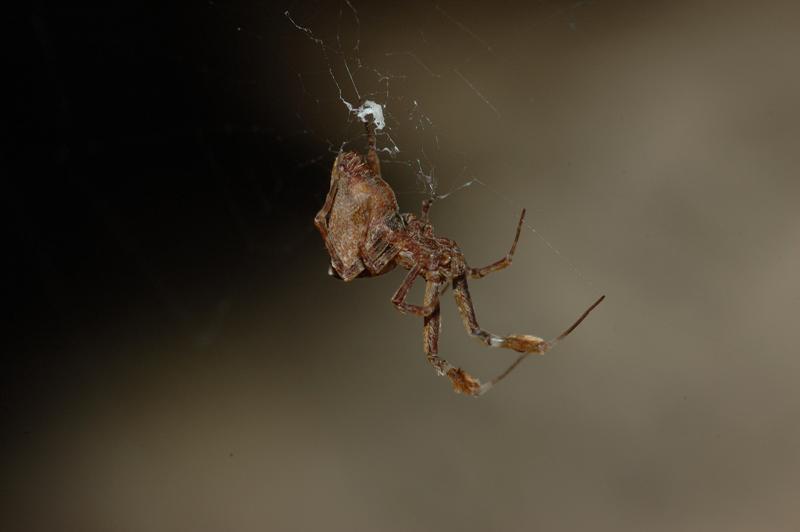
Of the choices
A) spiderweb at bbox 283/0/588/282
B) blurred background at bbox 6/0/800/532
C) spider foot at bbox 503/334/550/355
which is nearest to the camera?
spider foot at bbox 503/334/550/355

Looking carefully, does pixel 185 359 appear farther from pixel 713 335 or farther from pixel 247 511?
pixel 713 335

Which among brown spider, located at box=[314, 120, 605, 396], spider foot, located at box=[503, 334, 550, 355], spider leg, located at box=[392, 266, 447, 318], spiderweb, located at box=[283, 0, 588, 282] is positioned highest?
spiderweb, located at box=[283, 0, 588, 282]

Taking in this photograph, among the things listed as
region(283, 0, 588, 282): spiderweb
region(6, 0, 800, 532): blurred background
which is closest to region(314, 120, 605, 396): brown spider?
region(283, 0, 588, 282): spiderweb

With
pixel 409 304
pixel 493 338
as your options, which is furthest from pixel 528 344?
pixel 409 304

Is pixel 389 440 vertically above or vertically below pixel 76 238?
below

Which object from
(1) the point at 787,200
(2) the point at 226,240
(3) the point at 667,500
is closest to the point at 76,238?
(2) the point at 226,240

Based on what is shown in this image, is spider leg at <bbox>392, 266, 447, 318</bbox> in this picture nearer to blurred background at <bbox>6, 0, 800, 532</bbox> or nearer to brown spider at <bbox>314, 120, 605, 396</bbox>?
brown spider at <bbox>314, 120, 605, 396</bbox>

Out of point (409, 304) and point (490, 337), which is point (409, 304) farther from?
point (490, 337)
